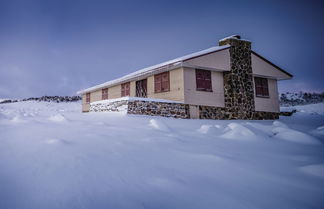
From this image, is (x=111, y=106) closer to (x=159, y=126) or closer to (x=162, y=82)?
(x=162, y=82)

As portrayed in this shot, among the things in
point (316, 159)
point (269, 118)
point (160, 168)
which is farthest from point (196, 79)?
point (160, 168)

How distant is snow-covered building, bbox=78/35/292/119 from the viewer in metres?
12.3

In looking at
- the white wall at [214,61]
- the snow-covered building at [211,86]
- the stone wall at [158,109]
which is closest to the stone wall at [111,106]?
the snow-covered building at [211,86]

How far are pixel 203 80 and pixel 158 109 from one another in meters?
4.07

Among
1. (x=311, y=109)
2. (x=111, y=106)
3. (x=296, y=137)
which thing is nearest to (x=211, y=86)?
(x=111, y=106)

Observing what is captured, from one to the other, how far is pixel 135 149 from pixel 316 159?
287 cm

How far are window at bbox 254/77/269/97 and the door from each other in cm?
787

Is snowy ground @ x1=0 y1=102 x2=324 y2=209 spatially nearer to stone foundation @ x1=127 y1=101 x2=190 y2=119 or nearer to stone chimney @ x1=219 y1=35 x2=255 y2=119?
stone foundation @ x1=127 y1=101 x2=190 y2=119

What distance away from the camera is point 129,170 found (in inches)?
103

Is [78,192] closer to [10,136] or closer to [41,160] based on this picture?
[41,160]

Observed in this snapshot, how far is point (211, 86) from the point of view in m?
14.0

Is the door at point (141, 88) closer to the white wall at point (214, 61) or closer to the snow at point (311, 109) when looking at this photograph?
the white wall at point (214, 61)

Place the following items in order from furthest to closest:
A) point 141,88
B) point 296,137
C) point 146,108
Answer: point 141,88, point 146,108, point 296,137

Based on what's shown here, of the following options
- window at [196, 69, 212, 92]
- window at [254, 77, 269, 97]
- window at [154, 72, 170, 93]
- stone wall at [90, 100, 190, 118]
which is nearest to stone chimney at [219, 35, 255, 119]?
window at [254, 77, 269, 97]
